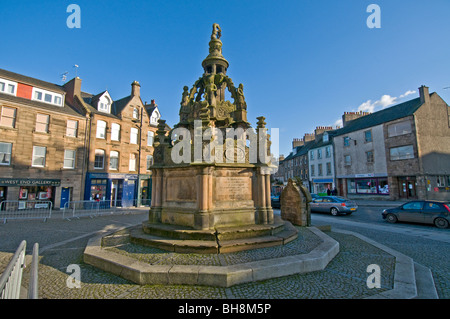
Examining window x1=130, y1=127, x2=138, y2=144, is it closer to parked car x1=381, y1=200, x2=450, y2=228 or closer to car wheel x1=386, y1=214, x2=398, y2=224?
parked car x1=381, y1=200, x2=450, y2=228

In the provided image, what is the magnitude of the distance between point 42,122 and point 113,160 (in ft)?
23.7

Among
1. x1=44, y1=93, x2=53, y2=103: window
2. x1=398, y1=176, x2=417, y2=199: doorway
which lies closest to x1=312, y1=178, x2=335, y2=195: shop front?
x1=398, y1=176, x2=417, y2=199: doorway

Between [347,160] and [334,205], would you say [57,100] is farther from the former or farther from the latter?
[347,160]

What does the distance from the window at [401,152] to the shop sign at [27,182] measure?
3728 cm

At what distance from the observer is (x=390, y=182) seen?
2686cm

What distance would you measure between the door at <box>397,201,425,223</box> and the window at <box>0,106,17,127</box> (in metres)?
29.9

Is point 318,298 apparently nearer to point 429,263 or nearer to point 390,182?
point 429,263

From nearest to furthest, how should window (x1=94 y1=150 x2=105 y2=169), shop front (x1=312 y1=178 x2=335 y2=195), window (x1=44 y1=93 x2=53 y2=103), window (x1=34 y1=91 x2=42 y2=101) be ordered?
1. window (x1=34 y1=91 x2=42 y2=101)
2. window (x1=44 y1=93 x2=53 y2=103)
3. window (x1=94 y1=150 x2=105 y2=169)
4. shop front (x1=312 y1=178 x2=335 y2=195)

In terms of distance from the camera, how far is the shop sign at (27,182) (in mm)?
17922

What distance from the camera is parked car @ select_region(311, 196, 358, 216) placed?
16391mm

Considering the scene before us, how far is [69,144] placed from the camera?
21484 millimetres

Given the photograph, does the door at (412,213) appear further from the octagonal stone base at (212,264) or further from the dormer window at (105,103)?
the dormer window at (105,103)

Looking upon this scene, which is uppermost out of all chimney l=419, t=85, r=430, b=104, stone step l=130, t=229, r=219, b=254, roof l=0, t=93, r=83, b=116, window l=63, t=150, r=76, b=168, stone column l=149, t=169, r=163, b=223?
chimney l=419, t=85, r=430, b=104

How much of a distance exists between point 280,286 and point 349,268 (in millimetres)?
2048
